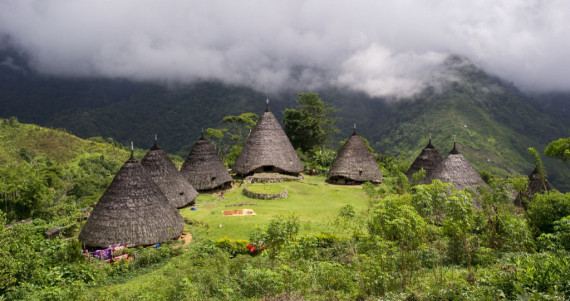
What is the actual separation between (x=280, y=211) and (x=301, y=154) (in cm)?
1831

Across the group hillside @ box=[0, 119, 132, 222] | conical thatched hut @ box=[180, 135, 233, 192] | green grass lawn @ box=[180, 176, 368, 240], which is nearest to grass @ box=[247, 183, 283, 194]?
green grass lawn @ box=[180, 176, 368, 240]

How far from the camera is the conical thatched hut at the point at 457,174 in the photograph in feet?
58.8

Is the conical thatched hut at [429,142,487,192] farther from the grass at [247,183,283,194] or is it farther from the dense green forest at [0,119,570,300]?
the grass at [247,183,283,194]

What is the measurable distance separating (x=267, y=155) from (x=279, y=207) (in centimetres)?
866

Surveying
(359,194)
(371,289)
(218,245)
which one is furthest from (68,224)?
(359,194)

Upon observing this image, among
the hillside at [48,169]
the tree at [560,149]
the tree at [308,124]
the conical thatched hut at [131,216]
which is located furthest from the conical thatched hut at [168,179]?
the tree at [560,149]

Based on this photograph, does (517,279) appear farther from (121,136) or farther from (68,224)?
(121,136)

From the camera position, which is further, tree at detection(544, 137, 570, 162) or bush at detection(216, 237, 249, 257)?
tree at detection(544, 137, 570, 162)

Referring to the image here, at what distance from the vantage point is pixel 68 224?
1645 cm

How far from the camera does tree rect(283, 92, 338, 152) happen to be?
3838 cm

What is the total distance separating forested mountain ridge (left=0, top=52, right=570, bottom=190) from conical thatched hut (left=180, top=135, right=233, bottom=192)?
33176mm

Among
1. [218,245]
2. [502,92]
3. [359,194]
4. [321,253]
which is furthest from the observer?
[502,92]

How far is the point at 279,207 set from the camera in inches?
755

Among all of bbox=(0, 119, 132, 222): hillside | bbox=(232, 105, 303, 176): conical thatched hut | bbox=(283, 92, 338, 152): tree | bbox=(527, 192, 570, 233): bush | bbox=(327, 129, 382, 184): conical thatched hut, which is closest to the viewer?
bbox=(527, 192, 570, 233): bush
